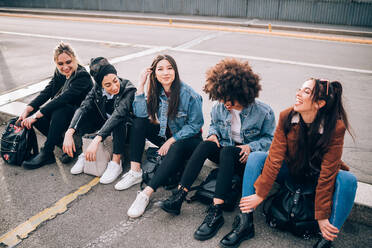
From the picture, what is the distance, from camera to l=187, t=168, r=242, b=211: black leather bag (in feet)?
9.99

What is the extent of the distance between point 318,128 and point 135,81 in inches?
191

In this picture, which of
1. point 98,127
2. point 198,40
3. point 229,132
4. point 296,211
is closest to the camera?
point 296,211

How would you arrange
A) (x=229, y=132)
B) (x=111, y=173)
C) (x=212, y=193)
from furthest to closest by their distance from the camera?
(x=111, y=173), (x=229, y=132), (x=212, y=193)

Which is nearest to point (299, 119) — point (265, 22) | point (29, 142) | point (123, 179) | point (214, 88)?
point (214, 88)

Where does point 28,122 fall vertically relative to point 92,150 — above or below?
above

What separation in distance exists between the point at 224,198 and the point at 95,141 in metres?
1.64

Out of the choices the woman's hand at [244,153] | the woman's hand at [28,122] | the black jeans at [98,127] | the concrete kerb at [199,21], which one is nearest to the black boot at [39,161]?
the woman's hand at [28,122]

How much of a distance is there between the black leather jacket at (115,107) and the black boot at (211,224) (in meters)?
1.50

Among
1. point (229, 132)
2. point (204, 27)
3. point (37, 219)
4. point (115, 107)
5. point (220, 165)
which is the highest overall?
point (204, 27)

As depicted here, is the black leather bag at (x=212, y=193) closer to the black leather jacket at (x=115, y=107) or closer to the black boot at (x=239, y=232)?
the black boot at (x=239, y=232)

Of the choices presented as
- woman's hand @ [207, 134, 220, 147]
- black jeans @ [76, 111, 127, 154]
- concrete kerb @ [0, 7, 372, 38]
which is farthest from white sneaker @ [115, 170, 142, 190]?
concrete kerb @ [0, 7, 372, 38]

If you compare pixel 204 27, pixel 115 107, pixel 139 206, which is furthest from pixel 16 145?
pixel 204 27

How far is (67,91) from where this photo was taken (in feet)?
13.4

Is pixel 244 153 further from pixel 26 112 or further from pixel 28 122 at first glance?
pixel 26 112
